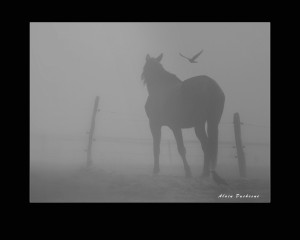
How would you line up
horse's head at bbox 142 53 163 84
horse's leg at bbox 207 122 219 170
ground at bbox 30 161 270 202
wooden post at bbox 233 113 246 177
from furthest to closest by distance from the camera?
horse's head at bbox 142 53 163 84 → wooden post at bbox 233 113 246 177 → horse's leg at bbox 207 122 219 170 → ground at bbox 30 161 270 202

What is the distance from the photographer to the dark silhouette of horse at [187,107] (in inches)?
213

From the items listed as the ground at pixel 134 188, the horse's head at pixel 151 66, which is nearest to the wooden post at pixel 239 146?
the ground at pixel 134 188

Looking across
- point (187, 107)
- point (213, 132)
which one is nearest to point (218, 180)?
point (213, 132)

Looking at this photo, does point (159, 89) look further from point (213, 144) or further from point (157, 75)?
point (213, 144)

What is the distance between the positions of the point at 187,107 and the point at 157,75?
141 centimetres

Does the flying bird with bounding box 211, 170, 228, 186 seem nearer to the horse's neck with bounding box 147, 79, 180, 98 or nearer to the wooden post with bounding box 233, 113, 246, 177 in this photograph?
the wooden post with bounding box 233, 113, 246, 177

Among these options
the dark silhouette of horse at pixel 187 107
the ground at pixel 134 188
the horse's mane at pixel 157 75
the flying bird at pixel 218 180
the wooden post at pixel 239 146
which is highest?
the horse's mane at pixel 157 75

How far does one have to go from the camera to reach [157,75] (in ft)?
21.9

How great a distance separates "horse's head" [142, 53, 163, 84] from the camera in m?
6.72

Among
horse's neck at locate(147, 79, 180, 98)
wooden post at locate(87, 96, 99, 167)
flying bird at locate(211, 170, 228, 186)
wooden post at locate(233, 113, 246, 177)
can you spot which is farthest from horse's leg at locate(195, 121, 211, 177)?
wooden post at locate(87, 96, 99, 167)

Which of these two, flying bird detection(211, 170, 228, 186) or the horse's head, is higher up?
the horse's head

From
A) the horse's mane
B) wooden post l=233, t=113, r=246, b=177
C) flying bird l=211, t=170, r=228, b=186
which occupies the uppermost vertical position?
the horse's mane

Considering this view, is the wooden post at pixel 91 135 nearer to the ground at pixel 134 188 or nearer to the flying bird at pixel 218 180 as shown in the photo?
the ground at pixel 134 188

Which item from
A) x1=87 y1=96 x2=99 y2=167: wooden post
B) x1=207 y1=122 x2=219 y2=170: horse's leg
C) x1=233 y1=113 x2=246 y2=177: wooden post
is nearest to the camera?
x1=207 y1=122 x2=219 y2=170: horse's leg
